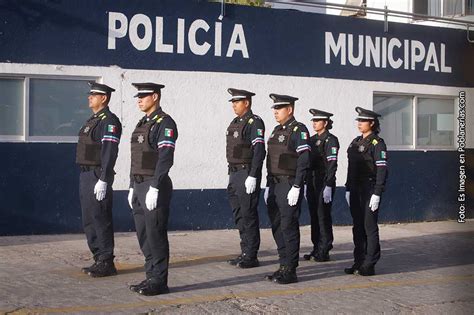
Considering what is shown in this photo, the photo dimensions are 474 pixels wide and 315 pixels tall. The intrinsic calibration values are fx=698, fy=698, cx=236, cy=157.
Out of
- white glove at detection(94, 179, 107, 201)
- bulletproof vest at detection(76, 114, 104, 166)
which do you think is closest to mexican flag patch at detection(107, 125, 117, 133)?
bulletproof vest at detection(76, 114, 104, 166)

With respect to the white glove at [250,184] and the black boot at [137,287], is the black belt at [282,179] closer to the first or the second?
the white glove at [250,184]

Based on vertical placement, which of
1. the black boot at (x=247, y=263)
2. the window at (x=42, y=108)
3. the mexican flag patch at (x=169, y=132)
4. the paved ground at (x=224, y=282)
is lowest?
the paved ground at (x=224, y=282)

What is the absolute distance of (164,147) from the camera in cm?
729

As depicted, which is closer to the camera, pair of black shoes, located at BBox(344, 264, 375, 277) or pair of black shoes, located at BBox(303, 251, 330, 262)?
pair of black shoes, located at BBox(344, 264, 375, 277)

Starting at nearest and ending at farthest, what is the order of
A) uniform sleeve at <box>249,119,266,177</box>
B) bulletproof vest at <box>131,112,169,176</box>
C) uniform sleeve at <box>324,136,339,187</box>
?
bulletproof vest at <box>131,112,169,176</box> → uniform sleeve at <box>249,119,266,177</box> → uniform sleeve at <box>324,136,339,187</box>

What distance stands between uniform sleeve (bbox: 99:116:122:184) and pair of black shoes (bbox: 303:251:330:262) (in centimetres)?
315

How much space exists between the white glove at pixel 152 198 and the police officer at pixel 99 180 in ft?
2.90

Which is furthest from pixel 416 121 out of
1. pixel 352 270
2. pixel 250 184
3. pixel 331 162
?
pixel 250 184

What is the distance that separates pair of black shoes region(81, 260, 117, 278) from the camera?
8.02 metres

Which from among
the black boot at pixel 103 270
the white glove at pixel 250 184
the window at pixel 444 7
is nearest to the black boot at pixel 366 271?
the white glove at pixel 250 184

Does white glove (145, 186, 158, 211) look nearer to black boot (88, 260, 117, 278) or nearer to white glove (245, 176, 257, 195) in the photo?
black boot (88, 260, 117, 278)

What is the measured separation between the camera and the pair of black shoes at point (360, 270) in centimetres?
863

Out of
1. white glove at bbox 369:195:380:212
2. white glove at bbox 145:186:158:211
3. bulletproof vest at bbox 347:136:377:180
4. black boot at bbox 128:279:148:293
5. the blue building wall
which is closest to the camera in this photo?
white glove at bbox 145:186:158:211

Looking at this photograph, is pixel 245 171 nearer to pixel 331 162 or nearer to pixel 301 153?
pixel 301 153
